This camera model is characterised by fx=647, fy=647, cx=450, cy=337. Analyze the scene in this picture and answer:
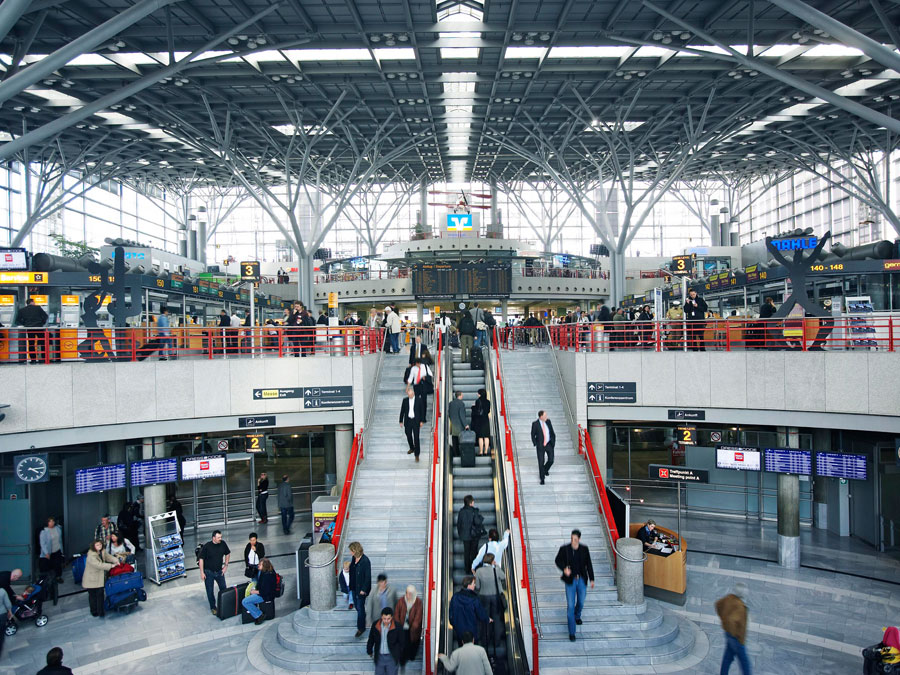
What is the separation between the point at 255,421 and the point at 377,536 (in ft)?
16.4

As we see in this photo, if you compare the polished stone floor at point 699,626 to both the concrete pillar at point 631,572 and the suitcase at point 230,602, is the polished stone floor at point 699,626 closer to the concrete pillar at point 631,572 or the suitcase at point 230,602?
the suitcase at point 230,602

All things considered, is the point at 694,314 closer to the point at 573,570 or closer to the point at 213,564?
the point at 573,570

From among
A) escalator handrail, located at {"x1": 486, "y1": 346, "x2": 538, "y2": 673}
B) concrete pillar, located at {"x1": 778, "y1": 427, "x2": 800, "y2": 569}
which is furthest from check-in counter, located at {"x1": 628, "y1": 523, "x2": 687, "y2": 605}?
concrete pillar, located at {"x1": 778, "y1": 427, "x2": 800, "y2": 569}

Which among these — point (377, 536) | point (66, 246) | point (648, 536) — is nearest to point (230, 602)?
point (377, 536)

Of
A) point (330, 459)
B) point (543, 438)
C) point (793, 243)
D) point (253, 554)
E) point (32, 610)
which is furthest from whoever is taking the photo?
point (793, 243)

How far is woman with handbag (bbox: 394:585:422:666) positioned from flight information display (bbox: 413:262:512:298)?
3098 cm

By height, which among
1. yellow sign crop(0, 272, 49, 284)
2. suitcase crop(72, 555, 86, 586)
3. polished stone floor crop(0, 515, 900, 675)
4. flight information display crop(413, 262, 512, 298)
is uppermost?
flight information display crop(413, 262, 512, 298)

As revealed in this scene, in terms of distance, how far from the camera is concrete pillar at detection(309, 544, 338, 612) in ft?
37.3

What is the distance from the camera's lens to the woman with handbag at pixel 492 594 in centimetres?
944

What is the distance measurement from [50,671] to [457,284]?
111ft

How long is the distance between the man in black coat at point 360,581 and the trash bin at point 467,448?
391 cm

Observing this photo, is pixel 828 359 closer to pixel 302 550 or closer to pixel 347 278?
pixel 302 550

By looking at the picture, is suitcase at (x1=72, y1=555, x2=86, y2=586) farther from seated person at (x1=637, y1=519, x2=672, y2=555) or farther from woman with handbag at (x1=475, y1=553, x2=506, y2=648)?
seated person at (x1=637, y1=519, x2=672, y2=555)

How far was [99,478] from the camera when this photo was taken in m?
14.5
